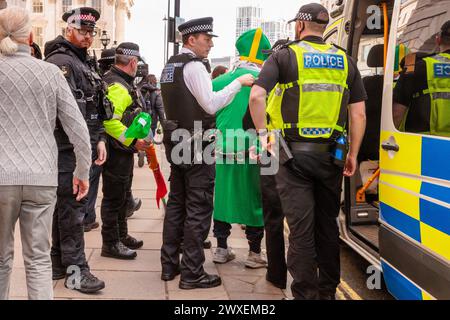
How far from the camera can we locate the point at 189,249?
4238 millimetres

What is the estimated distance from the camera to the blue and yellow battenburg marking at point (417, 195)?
2.76 metres

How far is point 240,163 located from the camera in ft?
15.6

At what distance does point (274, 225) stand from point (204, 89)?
1.20 metres

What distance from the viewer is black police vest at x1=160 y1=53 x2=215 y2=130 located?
13.4ft

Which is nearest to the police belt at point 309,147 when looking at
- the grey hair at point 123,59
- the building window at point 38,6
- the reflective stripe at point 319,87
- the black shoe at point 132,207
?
the reflective stripe at point 319,87

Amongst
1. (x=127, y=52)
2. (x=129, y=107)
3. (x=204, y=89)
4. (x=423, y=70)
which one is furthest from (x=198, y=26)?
(x=423, y=70)

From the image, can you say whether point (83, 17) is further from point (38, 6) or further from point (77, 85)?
point (38, 6)

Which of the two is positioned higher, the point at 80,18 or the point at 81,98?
the point at 80,18

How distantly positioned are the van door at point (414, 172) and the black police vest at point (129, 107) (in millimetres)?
2288

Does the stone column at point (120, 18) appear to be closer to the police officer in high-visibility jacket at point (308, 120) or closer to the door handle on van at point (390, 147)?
the police officer in high-visibility jacket at point (308, 120)

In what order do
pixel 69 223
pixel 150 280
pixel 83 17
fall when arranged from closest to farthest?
1. pixel 69 223
2. pixel 83 17
3. pixel 150 280

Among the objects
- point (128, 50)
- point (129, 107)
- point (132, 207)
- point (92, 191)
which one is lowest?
point (132, 207)
